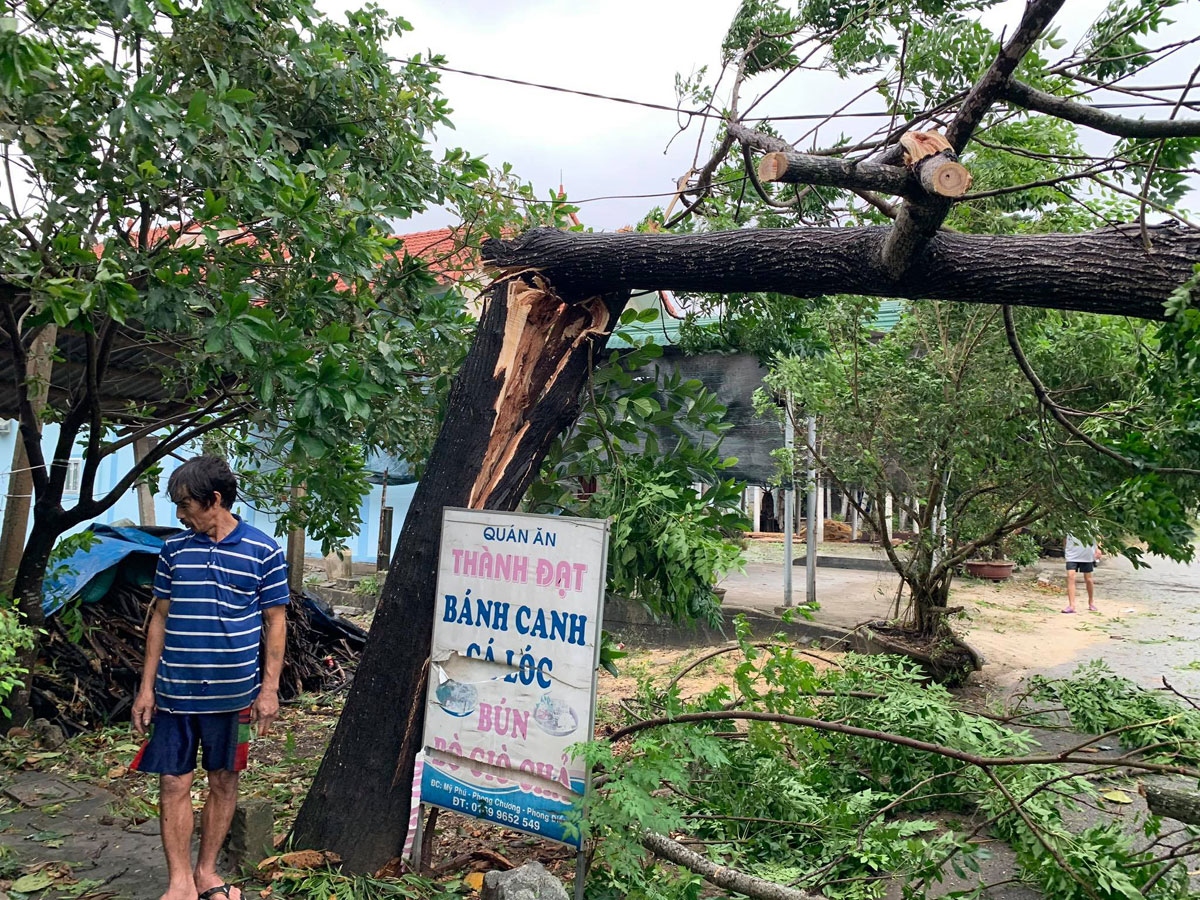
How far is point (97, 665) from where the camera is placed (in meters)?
6.97

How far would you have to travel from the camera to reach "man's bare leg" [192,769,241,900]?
3.53 meters

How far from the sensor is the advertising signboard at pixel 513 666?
3473 millimetres

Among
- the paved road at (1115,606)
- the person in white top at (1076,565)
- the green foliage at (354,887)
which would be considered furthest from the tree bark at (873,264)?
the person in white top at (1076,565)

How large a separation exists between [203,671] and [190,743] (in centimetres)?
30

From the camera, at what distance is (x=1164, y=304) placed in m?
2.84

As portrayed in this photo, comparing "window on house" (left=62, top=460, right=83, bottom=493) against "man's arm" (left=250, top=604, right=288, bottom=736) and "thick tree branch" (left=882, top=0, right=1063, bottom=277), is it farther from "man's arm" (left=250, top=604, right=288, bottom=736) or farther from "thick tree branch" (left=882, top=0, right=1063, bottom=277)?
"thick tree branch" (left=882, top=0, right=1063, bottom=277)

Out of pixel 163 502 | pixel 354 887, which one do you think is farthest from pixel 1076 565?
pixel 163 502

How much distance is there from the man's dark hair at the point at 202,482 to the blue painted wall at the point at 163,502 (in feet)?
34.4

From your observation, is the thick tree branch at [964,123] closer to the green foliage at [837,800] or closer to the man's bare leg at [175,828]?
the green foliage at [837,800]

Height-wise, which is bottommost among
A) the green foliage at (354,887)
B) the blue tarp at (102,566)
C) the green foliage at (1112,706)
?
the green foliage at (354,887)

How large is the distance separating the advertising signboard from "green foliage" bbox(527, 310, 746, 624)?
1.67ft

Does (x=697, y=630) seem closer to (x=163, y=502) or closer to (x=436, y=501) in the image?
(x=436, y=501)

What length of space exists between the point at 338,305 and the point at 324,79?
1.54 m

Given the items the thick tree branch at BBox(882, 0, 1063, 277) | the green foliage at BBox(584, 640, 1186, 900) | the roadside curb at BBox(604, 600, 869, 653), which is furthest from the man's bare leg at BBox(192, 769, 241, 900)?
the roadside curb at BBox(604, 600, 869, 653)
